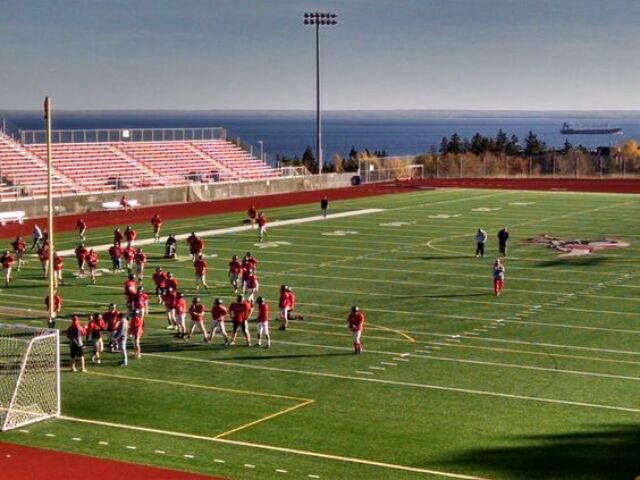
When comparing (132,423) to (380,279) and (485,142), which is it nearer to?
(380,279)

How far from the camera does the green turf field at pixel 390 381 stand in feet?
55.6

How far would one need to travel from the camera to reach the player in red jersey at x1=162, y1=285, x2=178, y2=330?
84.8 ft

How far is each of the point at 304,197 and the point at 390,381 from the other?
46.6 m

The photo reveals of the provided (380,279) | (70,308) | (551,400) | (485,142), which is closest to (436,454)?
(551,400)

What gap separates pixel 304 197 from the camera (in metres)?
67.9

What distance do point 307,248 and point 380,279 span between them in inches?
308

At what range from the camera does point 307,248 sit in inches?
1650

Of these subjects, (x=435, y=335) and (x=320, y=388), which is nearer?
(x=320, y=388)

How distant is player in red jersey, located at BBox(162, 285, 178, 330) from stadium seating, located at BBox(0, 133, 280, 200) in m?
28.9

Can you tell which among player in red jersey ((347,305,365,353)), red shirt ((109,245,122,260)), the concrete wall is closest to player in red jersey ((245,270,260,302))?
player in red jersey ((347,305,365,353))

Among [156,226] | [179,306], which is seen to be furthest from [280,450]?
[156,226]

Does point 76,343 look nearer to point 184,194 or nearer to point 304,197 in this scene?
point 184,194

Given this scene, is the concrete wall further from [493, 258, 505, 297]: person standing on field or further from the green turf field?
[493, 258, 505, 297]: person standing on field

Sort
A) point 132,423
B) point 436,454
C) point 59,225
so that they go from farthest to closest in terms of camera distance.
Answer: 1. point 59,225
2. point 132,423
3. point 436,454
